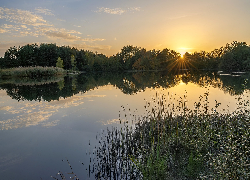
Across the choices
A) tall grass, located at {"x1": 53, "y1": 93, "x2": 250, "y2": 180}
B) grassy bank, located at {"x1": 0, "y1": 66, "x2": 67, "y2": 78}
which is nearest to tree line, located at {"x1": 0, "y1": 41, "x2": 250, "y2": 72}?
grassy bank, located at {"x1": 0, "y1": 66, "x2": 67, "y2": 78}

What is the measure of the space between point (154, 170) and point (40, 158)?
4533 millimetres

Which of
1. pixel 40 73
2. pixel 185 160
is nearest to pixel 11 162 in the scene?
pixel 185 160

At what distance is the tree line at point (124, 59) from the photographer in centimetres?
8881

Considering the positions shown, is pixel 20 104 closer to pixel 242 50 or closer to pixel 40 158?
pixel 40 158

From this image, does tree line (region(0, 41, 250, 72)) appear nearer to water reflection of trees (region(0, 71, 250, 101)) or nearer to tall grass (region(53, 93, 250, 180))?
water reflection of trees (region(0, 71, 250, 101))

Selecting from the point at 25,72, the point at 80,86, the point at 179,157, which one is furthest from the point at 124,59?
the point at 179,157

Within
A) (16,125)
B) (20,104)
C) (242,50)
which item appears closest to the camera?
(16,125)

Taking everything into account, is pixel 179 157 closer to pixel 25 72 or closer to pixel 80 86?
pixel 80 86

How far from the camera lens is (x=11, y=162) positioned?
6.77 metres

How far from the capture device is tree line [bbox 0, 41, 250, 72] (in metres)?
88.8

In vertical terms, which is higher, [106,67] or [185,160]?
[106,67]

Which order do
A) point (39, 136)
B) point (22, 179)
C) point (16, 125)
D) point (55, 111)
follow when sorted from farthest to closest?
1. point (55, 111)
2. point (16, 125)
3. point (39, 136)
4. point (22, 179)

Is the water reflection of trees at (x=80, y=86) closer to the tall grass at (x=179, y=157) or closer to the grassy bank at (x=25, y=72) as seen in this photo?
the tall grass at (x=179, y=157)

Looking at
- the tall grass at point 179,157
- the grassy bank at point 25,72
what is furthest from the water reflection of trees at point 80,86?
the grassy bank at point 25,72
